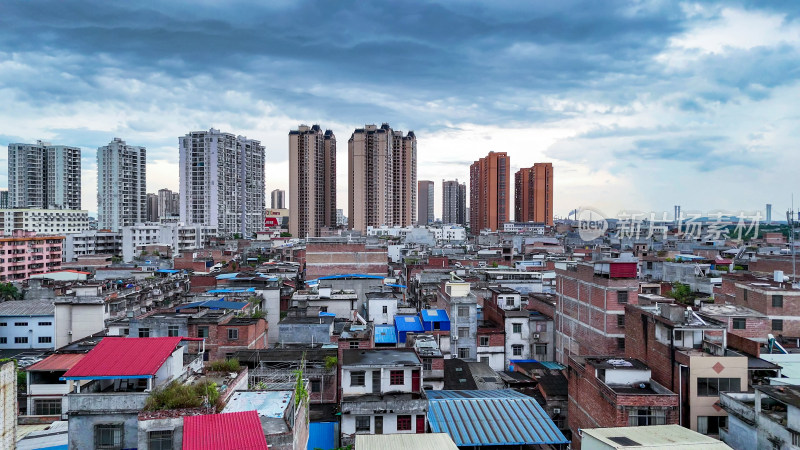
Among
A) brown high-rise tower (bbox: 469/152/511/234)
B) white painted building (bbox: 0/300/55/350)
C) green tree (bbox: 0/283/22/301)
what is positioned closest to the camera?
white painted building (bbox: 0/300/55/350)

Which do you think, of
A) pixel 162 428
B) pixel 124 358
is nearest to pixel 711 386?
pixel 162 428

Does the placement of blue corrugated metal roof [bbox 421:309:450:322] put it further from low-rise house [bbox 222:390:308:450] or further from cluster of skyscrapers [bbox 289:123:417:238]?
cluster of skyscrapers [bbox 289:123:417:238]

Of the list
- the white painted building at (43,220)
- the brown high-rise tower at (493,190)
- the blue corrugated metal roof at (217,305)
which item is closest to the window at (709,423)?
the blue corrugated metal roof at (217,305)

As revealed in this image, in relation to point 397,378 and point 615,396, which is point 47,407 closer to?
point 397,378

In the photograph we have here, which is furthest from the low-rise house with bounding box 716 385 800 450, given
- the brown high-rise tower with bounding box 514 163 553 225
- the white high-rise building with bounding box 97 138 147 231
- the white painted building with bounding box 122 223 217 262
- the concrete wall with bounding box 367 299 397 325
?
the brown high-rise tower with bounding box 514 163 553 225

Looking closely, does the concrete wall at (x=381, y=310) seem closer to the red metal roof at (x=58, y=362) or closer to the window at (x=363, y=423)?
the window at (x=363, y=423)
